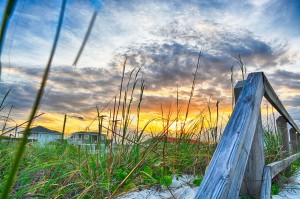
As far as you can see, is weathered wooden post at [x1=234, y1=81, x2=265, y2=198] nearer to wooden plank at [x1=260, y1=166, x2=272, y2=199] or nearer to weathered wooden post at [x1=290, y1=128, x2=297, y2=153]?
wooden plank at [x1=260, y1=166, x2=272, y2=199]

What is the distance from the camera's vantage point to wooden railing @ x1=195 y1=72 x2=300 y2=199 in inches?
52.2

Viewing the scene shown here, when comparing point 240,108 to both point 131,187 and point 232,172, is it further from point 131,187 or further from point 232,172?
point 131,187

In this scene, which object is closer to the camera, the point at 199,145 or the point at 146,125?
the point at 146,125

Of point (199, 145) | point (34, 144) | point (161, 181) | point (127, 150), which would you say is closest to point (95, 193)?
point (161, 181)

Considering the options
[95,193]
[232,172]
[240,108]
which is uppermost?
[240,108]

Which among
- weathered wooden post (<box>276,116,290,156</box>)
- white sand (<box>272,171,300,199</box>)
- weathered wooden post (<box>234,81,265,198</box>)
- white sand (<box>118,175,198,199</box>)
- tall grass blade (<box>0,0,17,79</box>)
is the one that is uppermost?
weathered wooden post (<box>276,116,290,156</box>)

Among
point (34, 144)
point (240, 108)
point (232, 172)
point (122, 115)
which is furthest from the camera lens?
point (34, 144)

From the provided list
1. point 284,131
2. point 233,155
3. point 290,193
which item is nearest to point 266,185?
point 290,193

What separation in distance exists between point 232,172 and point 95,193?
140 cm

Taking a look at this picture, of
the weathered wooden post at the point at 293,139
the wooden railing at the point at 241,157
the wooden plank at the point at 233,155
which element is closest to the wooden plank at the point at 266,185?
the wooden railing at the point at 241,157

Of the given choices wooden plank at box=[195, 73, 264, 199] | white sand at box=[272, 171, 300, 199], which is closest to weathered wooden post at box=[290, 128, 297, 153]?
white sand at box=[272, 171, 300, 199]

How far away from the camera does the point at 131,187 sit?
8.62ft

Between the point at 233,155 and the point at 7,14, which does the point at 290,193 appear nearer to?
the point at 233,155

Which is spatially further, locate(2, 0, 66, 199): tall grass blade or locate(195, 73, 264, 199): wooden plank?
locate(195, 73, 264, 199): wooden plank
